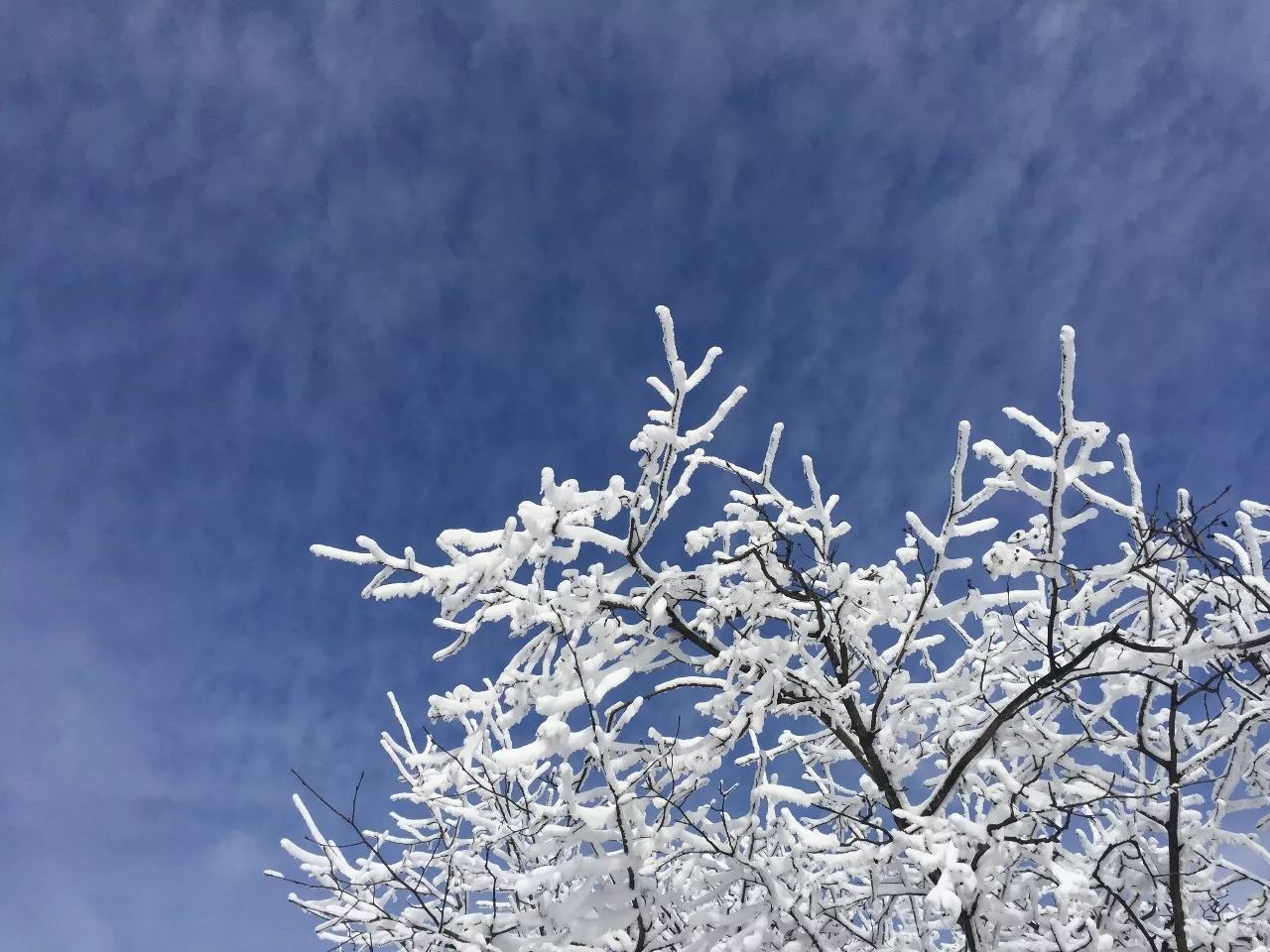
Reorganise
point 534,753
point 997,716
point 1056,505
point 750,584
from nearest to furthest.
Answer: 1. point 534,753
2. point 1056,505
3. point 997,716
4. point 750,584

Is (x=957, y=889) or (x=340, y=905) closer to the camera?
(x=957, y=889)

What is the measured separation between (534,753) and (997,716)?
236 centimetres

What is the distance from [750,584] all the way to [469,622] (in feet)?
5.00

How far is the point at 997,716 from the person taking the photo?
410cm

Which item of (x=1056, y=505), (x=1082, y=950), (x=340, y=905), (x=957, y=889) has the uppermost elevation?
(x=1056, y=505)

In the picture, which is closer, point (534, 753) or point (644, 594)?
point (534, 753)

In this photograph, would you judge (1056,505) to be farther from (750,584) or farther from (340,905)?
(340,905)

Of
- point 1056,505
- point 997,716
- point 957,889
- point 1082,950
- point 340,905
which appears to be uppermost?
point 1056,505

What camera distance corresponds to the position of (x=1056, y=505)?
12.3 feet

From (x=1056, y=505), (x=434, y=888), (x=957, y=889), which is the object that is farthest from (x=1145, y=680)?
(x=434, y=888)

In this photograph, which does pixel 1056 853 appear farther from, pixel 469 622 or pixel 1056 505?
pixel 469 622

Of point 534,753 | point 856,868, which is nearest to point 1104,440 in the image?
point 856,868

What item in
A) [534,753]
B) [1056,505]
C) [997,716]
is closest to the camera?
[534,753]

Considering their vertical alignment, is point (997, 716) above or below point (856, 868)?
above
